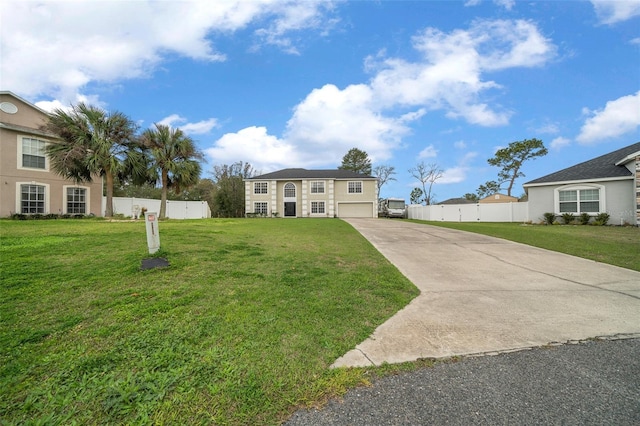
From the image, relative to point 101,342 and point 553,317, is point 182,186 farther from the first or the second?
point 553,317

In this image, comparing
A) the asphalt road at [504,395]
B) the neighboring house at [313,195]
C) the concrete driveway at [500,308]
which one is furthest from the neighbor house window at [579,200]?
the asphalt road at [504,395]

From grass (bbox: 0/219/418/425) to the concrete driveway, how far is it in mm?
300

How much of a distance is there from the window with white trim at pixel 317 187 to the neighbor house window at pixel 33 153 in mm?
23660

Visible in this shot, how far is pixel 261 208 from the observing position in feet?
116

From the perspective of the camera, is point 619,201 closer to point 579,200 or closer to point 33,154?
point 579,200

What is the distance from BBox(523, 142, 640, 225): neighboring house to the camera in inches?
675

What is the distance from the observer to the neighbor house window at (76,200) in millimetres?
20234

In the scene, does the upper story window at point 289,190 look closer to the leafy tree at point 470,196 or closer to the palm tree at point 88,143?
the palm tree at point 88,143

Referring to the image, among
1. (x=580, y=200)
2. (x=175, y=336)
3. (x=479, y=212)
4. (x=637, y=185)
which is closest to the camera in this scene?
(x=175, y=336)

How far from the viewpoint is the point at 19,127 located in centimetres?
1784

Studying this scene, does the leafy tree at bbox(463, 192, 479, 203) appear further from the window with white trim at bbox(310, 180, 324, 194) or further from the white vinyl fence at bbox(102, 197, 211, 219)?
the white vinyl fence at bbox(102, 197, 211, 219)

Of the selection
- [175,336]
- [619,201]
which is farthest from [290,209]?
[175,336]

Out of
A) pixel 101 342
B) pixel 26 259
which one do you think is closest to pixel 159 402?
pixel 101 342

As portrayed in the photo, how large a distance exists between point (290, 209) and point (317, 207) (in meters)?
3.44
